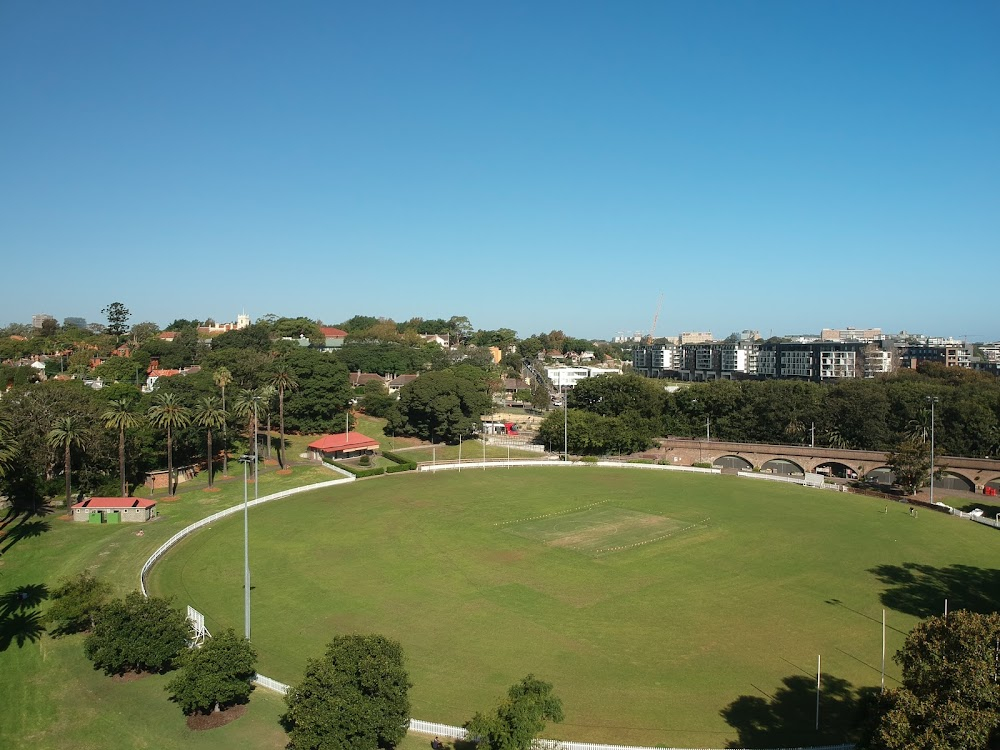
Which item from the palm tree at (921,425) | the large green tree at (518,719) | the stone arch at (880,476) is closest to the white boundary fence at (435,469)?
the large green tree at (518,719)

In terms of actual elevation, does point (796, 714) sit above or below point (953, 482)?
below

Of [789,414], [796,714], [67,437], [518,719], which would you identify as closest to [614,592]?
[796,714]

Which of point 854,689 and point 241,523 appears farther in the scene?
point 241,523

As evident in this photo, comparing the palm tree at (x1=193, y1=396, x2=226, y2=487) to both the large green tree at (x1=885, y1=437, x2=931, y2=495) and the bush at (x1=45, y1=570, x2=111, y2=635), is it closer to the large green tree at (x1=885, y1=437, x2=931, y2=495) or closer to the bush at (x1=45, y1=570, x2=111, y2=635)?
the bush at (x1=45, y1=570, x2=111, y2=635)

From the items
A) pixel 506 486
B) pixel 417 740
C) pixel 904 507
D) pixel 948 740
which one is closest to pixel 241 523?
pixel 506 486

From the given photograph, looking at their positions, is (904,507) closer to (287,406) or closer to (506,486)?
(506,486)

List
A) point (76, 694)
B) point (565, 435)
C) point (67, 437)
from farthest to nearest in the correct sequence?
point (565, 435)
point (67, 437)
point (76, 694)

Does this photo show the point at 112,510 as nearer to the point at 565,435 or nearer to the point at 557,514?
the point at 557,514
